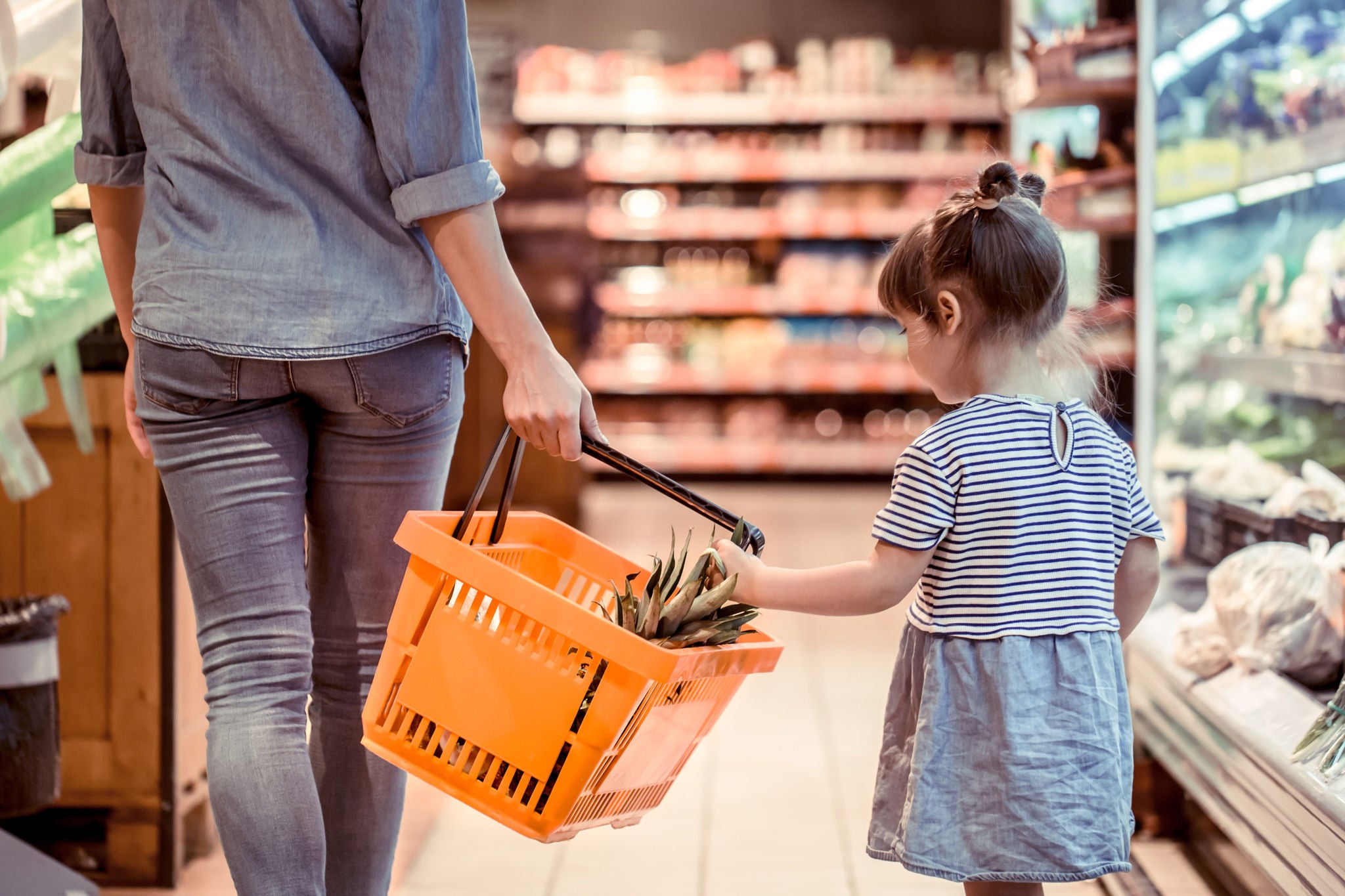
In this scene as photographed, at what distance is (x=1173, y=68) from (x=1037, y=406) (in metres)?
2.35

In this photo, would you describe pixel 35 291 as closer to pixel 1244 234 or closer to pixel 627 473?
pixel 627 473

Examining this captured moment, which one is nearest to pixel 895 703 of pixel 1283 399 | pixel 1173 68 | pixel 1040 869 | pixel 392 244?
pixel 1040 869

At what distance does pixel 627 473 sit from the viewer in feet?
4.99

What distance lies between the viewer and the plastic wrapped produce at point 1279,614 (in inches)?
91.7

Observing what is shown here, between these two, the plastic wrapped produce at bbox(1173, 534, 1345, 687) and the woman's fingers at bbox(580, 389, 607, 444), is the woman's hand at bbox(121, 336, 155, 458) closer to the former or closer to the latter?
the woman's fingers at bbox(580, 389, 607, 444)

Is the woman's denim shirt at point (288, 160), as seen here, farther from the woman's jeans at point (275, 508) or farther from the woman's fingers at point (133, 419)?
the woman's fingers at point (133, 419)

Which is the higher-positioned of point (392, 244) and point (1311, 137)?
point (1311, 137)

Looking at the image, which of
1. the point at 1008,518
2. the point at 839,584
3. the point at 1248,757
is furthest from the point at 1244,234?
the point at 839,584

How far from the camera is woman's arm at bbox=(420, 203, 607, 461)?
149cm

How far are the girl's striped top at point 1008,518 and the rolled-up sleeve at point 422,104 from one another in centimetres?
56

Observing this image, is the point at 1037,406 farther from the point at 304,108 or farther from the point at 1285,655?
the point at 1285,655

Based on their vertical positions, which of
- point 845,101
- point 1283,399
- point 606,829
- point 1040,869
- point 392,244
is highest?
point 845,101

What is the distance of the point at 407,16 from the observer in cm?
144

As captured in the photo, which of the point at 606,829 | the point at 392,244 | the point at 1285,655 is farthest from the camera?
the point at 606,829
